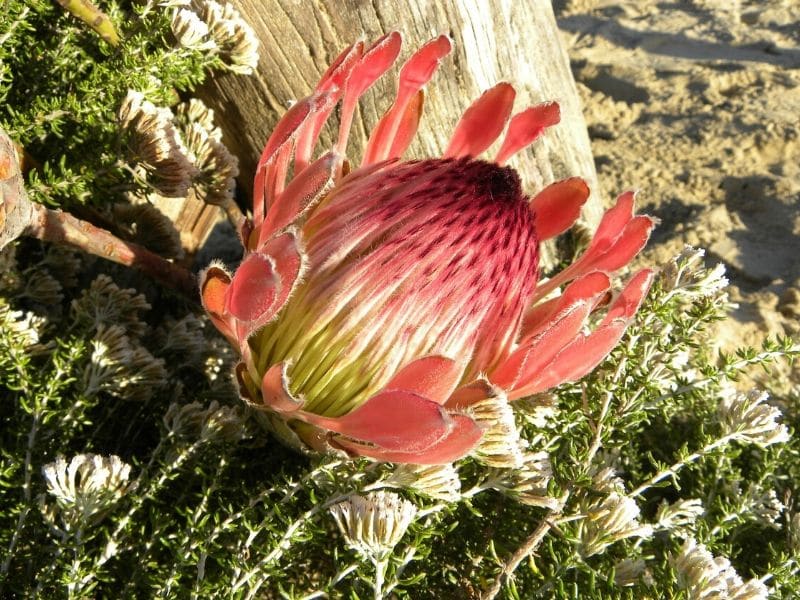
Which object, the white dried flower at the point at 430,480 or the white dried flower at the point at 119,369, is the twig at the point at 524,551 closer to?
the white dried flower at the point at 430,480

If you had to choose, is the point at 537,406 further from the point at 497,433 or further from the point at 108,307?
the point at 108,307

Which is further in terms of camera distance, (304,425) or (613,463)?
(613,463)

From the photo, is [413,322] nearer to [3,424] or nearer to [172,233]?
[172,233]

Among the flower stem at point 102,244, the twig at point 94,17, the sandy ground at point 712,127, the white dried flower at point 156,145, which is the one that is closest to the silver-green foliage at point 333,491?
the flower stem at point 102,244

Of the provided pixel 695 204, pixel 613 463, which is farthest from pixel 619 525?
pixel 695 204

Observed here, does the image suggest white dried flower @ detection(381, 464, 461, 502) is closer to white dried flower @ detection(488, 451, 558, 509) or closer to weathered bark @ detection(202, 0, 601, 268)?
white dried flower @ detection(488, 451, 558, 509)

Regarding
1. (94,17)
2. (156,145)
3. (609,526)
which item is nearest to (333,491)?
(609,526)
